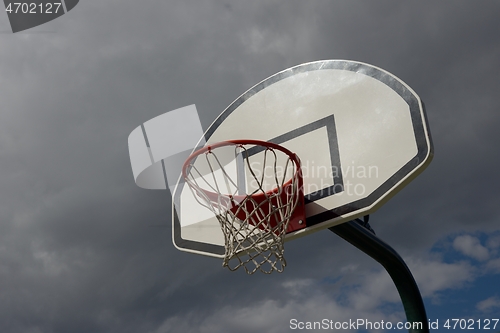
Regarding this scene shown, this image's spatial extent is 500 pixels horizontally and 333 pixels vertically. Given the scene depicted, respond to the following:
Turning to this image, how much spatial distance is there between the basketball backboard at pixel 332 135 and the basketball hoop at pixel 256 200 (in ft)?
0.34

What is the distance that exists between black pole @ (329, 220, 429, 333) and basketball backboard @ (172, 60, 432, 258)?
0.48 m

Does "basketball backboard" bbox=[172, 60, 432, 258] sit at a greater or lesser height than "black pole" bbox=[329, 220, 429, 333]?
greater

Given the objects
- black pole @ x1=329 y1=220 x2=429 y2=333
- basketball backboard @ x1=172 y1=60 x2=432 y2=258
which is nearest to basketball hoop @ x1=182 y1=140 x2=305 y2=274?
basketball backboard @ x1=172 y1=60 x2=432 y2=258

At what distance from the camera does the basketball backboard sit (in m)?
3.34

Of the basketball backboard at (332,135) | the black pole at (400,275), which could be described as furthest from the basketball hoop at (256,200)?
the black pole at (400,275)

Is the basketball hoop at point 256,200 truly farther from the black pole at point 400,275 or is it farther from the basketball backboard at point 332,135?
the black pole at point 400,275

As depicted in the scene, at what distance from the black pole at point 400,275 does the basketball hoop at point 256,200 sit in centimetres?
60

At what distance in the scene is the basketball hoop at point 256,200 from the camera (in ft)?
11.5

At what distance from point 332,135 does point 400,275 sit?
128cm

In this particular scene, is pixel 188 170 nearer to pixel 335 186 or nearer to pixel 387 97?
pixel 335 186

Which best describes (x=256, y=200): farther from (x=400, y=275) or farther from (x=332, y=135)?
(x=400, y=275)

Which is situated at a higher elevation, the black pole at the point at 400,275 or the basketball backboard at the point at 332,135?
the basketball backboard at the point at 332,135

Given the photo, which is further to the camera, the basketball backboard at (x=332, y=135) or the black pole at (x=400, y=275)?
the black pole at (x=400, y=275)

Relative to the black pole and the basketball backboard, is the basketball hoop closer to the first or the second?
the basketball backboard
